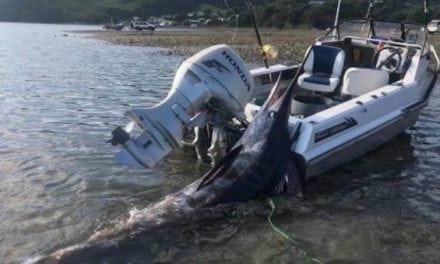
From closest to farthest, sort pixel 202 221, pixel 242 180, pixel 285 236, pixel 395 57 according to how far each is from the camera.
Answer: pixel 285 236
pixel 202 221
pixel 242 180
pixel 395 57

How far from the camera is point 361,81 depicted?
10.0 metres

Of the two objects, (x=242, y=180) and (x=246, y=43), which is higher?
(x=242, y=180)

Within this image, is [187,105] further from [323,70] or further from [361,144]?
[323,70]

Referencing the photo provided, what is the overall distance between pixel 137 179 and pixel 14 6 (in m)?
171

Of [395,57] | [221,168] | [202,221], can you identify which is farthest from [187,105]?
[395,57]

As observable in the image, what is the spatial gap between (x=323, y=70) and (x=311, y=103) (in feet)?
6.78

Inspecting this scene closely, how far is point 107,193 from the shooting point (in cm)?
746

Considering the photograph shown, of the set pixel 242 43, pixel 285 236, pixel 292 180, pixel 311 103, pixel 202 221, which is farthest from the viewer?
pixel 242 43

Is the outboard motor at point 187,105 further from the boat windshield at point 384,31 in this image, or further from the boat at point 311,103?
the boat windshield at point 384,31

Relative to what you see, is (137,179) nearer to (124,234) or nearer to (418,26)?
(124,234)

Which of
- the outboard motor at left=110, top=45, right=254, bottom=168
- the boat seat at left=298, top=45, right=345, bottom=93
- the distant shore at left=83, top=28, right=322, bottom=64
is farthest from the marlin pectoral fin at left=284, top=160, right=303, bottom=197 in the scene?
the distant shore at left=83, top=28, right=322, bottom=64

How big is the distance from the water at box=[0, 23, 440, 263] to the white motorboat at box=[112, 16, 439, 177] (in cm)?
53

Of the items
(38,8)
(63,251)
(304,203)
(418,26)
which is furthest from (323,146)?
(38,8)

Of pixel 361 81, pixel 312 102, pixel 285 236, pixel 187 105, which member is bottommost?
pixel 285 236
